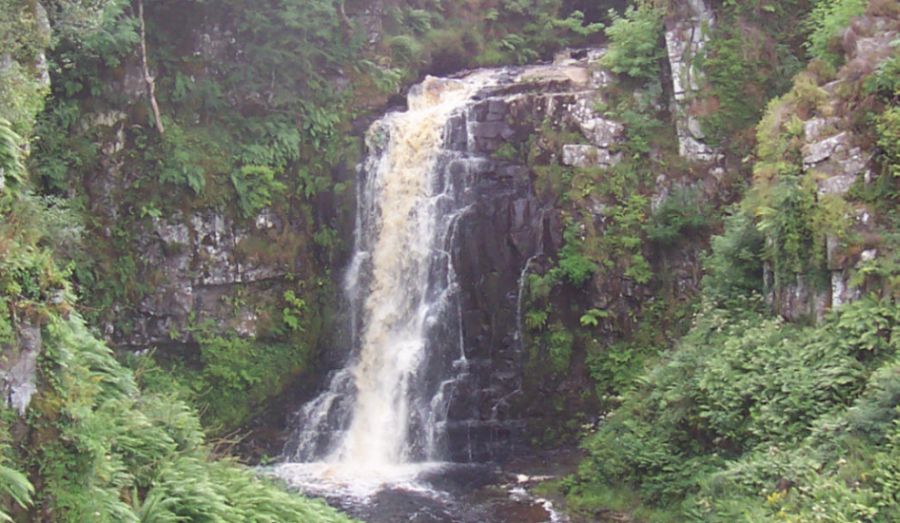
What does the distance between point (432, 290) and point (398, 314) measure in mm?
907

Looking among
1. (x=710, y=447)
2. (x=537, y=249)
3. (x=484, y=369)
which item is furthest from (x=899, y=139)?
(x=484, y=369)

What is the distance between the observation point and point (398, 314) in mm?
18750

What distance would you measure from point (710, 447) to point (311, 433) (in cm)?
859

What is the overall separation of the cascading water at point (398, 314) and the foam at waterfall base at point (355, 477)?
7.0 inches

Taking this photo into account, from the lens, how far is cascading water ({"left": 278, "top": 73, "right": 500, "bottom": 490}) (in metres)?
17.9

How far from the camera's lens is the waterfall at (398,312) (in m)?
17.9

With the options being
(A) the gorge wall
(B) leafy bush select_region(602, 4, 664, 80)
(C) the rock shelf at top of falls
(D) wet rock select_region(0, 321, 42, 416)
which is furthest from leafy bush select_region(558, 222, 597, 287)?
(D) wet rock select_region(0, 321, 42, 416)

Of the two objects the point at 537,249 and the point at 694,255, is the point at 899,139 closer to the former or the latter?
the point at 694,255

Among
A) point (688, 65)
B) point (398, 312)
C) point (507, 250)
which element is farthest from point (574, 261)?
point (688, 65)

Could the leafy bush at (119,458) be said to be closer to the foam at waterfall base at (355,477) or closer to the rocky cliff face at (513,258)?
the foam at waterfall base at (355,477)

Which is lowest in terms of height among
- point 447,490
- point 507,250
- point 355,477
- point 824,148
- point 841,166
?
point 447,490

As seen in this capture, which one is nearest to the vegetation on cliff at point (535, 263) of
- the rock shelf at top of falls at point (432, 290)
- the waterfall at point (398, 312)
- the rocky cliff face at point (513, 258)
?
the rocky cliff face at point (513, 258)

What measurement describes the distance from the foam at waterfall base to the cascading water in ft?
0.58

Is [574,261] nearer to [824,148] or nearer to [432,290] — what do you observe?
[432,290]
